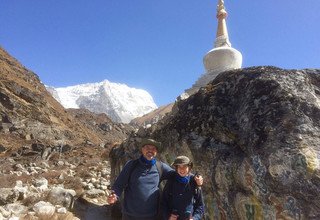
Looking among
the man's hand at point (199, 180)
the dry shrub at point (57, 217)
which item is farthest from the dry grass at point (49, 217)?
the man's hand at point (199, 180)

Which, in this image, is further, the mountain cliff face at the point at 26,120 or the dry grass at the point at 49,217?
the mountain cliff face at the point at 26,120

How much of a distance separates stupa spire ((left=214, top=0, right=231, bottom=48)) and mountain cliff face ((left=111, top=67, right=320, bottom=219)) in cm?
1826

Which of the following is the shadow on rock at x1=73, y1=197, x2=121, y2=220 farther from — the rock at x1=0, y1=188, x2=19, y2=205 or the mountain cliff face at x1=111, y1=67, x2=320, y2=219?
the mountain cliff face at x1=111, y1=67, x2=320, y2=219

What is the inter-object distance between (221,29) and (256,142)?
78.0 ft

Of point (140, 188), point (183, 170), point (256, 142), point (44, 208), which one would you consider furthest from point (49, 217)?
point (256, 142)

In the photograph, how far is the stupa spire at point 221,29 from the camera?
2417 cm

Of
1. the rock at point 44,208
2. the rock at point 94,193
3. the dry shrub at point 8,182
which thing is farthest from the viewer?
the dry shrub at point 8,182

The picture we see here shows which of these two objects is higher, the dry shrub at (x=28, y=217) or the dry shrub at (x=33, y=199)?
the dry shrub at (x=33, y=199)

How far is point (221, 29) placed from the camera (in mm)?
27359

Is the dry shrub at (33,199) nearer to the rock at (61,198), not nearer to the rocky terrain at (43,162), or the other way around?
the rocky terrain at (43,162)

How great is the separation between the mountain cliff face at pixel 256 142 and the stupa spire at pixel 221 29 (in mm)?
18263

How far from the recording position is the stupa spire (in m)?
24.2

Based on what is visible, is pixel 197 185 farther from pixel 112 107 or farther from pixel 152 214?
pixel 112 107

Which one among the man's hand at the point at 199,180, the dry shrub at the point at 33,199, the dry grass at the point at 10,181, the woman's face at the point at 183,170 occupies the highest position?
the dry grass at the point at 10,181
